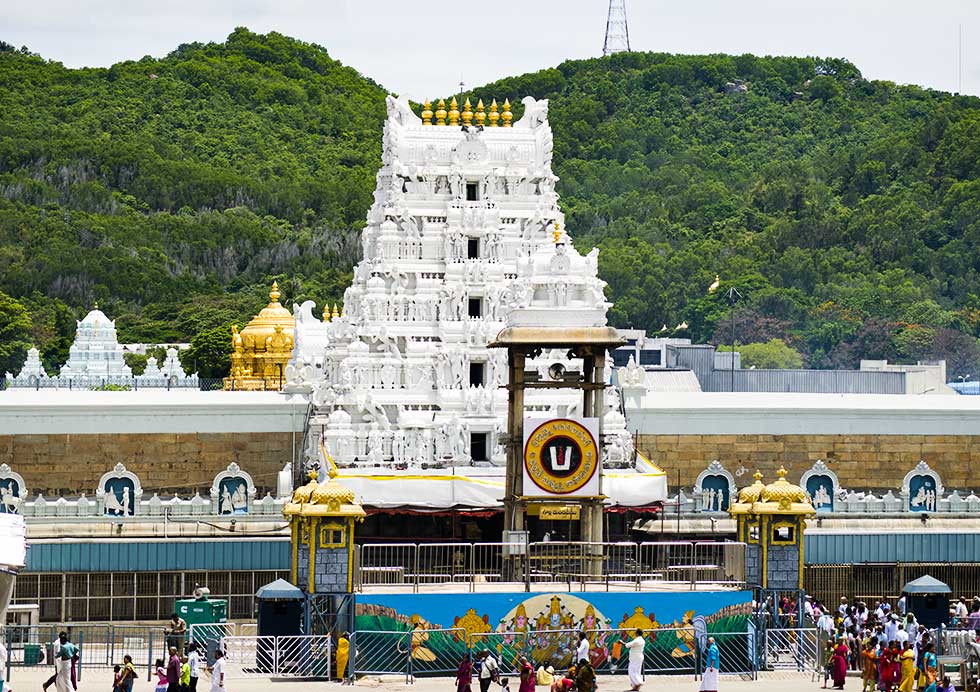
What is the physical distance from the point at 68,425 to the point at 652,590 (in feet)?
81.8

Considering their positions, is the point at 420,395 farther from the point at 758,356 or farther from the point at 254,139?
the point at 254,139

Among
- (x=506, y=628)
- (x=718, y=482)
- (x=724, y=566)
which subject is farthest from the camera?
(x=718, y=482)

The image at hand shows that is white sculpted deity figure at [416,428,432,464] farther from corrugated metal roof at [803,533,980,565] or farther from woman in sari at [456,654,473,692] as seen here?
woman in sari at [456,654,473,692]

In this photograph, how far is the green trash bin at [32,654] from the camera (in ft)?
142

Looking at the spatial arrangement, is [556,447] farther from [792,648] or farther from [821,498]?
[821,498]

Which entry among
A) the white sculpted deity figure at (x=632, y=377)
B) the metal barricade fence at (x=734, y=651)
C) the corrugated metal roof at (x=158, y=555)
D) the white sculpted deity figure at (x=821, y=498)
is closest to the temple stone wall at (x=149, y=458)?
the white sculpted deity figure at (x=632, y=377)

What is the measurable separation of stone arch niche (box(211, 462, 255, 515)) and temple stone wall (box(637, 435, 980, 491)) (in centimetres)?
971

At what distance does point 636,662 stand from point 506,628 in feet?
7.86

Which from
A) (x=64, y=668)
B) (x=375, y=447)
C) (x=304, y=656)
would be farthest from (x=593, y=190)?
(x=64, y=668)

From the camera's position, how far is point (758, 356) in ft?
388

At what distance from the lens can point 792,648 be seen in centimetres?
4309

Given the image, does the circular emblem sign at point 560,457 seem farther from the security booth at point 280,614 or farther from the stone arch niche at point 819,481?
the stone arch niche at point 819,481

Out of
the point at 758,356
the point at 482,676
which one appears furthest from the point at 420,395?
the point at 758,356

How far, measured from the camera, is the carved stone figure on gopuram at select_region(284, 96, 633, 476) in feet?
192
